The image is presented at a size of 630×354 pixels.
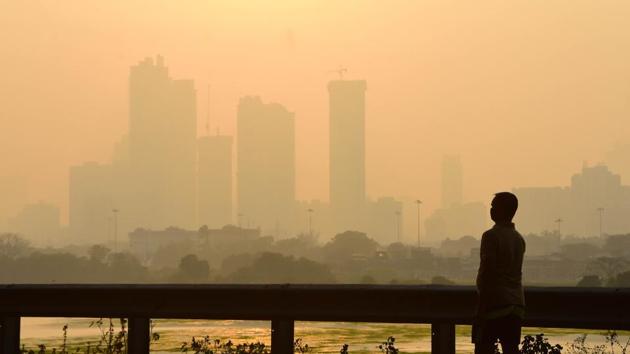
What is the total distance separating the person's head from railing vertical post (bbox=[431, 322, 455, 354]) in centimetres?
185

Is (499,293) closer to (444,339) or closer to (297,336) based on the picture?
(444,339)

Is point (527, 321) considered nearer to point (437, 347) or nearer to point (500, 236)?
point (437, 347)

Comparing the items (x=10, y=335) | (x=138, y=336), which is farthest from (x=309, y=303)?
(x=10, y=335)

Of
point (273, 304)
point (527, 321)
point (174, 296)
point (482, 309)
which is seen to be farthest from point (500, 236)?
point (174, 296)

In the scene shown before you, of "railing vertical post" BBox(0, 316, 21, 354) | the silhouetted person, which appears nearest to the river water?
"railing vertical post" BBox(0, 316, 21, 354)

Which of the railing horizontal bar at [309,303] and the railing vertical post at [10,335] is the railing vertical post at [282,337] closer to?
the railing horizontal bar at [309,303]

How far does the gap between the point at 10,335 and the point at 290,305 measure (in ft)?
9.29

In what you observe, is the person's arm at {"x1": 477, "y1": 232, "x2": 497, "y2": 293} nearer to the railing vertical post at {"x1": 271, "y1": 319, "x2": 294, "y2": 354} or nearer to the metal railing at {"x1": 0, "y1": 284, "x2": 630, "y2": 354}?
the metal railing at {"x1": 0, "y1": 284, "x2": 630, "y2": 354}

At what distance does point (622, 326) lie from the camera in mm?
9516

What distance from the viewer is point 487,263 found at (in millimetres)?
8422

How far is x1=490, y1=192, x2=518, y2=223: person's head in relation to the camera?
340 inches

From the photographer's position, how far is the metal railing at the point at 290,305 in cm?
970

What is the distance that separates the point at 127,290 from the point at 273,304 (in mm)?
1417

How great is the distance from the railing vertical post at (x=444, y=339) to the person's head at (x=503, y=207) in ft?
6.07
